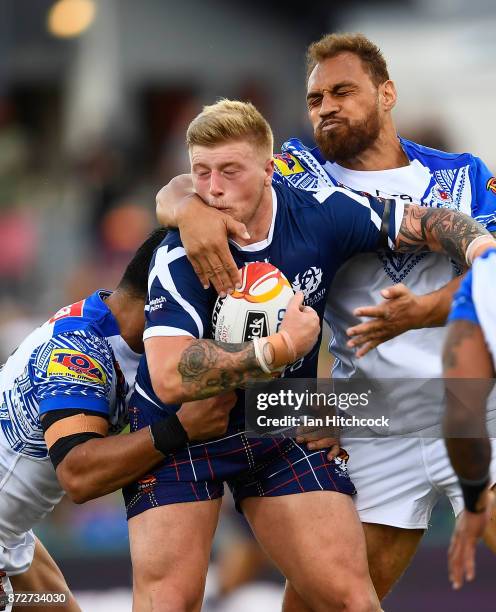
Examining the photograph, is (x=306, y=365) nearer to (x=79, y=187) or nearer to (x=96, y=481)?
(x=96, y=481)

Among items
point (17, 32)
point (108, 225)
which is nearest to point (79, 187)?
point (108, 225)

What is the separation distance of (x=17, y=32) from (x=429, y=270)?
8.32m

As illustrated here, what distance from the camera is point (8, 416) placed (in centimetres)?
522

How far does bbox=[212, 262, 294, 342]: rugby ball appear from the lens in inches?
174

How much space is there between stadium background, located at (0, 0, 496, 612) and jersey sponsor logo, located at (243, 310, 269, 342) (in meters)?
6.11

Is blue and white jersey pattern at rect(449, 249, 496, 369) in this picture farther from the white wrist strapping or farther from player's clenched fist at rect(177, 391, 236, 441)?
player's clenched fist at rect(177, 391, 236, 441)

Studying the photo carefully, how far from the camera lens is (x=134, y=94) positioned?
12000 millimetres

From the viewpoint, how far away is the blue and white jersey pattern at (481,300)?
3662 millimetres

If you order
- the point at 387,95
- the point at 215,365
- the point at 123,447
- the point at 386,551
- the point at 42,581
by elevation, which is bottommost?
the point at 42,581

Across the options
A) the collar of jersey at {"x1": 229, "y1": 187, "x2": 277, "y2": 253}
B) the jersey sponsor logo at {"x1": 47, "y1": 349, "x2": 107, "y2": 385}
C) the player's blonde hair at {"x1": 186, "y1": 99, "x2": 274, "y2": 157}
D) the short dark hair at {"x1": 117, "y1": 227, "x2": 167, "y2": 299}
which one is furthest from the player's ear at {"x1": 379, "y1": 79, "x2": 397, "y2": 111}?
the jersey sponsor logo at {"x1": 47, "y1": 349, "x2": 107, "y2": 385}

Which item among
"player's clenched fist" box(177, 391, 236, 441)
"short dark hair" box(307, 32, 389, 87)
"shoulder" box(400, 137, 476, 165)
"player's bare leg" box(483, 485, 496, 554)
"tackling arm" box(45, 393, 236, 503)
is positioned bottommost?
"player's bare leg" box(483, 485, 496, 554)

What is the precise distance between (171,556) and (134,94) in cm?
816

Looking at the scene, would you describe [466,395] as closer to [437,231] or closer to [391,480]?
[437,231]

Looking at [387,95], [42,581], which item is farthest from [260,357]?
[42,581]
